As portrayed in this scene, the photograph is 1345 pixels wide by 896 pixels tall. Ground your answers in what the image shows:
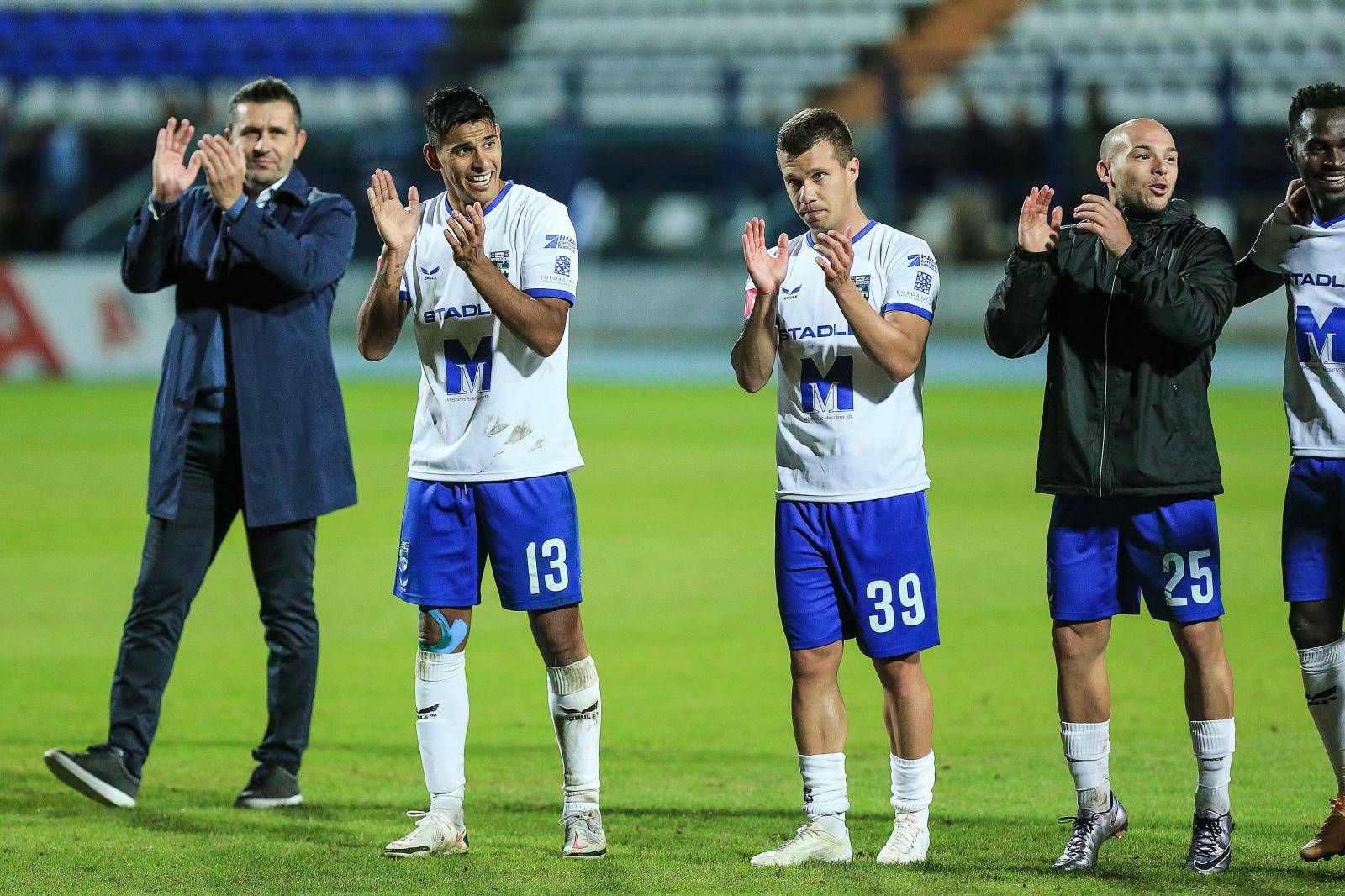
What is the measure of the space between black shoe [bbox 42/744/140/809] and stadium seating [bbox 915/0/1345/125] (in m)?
19.9

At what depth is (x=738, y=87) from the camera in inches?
948

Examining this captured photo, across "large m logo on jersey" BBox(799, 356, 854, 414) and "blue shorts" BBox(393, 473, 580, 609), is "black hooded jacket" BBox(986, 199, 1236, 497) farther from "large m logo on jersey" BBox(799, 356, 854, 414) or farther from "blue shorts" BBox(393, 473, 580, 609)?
"blue shorts" BBox(393, 473, 580, 609)

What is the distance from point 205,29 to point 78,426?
16.9m

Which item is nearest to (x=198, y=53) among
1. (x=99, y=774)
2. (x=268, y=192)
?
(x=268, y=192)

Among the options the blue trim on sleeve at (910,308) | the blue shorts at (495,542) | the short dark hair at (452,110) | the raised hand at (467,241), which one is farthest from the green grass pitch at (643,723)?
the short dark hair at (452,110)

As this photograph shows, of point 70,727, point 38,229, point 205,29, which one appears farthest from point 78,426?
point 205,29

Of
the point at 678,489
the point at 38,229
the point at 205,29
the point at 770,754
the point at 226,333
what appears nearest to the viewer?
the point at 226,333

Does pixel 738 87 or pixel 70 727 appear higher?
pixel 738 87

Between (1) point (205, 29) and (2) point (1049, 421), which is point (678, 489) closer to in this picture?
(2) point (1049, 421)

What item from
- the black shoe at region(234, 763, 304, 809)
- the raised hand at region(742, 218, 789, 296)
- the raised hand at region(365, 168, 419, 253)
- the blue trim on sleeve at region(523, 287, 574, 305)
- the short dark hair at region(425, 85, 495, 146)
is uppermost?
the short dark hair at region(425, 85, 495, 146)

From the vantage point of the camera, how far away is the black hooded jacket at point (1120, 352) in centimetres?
437

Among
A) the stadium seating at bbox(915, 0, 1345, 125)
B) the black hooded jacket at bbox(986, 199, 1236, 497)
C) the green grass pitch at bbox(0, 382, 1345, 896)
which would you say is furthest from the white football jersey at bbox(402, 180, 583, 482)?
the stadium seating at bbox(915, 0, 1345, 125)

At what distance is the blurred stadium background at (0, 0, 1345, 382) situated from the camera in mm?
22703

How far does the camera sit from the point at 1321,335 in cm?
450
